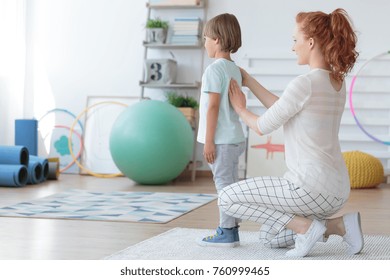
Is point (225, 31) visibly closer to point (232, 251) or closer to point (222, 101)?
point (222, 101)

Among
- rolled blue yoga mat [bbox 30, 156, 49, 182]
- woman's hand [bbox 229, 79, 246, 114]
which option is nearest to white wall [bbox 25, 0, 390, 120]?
rolled blue yoga mat [bbox 30, 156, 49, 182]

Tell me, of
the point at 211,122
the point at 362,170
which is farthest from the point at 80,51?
the point at 211,122

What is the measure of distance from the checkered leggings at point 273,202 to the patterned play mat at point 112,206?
1060 millimetres

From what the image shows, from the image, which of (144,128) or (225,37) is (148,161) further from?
(225,37)

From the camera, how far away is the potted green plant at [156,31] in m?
6.57

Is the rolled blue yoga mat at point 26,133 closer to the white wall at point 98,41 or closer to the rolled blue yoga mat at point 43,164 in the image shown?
the white wall at point 98,41

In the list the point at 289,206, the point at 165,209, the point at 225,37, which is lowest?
the point at 165,209

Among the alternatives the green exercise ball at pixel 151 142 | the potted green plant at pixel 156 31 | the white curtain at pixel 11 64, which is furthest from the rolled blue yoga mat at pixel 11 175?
the potted green plant at pixel 156 31

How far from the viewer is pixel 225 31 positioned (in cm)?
291

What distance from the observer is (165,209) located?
4246mm
